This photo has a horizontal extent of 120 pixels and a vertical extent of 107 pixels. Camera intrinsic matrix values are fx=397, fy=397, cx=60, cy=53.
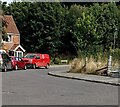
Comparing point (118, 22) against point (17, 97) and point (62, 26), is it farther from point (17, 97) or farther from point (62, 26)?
point (17, 97)

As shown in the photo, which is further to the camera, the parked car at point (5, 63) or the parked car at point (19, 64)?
the parked car at point (19, 64)

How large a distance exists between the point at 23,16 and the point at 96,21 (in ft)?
42.8

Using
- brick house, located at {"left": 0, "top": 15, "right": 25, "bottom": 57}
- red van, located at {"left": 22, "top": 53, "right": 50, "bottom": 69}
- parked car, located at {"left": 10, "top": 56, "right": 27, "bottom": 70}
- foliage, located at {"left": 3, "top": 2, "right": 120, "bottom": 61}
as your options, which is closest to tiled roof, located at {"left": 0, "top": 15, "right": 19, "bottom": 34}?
brick house, located at {"left": 0, "top": 15, "right": 25, "bottom": 57}

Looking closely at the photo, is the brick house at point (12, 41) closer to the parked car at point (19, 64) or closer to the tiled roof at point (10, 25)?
the tiled roof at point (10, 25)

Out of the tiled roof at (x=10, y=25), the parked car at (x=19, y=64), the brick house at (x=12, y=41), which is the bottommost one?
the parked car at (x=19, y=64)

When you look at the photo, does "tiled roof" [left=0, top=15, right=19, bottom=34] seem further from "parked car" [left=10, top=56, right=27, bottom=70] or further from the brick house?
"parked car" [left=10, top=56, right=27, bottom=70]

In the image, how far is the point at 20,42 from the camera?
70188 mm

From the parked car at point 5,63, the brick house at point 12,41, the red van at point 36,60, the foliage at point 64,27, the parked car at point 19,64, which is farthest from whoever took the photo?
the foliage at point 64,27

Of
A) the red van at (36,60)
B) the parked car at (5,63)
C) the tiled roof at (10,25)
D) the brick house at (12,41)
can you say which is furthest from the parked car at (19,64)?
the tiled roof at (10,25)

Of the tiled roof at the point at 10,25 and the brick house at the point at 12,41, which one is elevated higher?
the tiled roof at the point at 10,25

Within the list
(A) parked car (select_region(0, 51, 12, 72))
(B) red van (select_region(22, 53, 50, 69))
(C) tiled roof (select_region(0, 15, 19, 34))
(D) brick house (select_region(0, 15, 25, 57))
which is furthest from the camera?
(C) tiled roof (select_region(0, 15, 19, 34))

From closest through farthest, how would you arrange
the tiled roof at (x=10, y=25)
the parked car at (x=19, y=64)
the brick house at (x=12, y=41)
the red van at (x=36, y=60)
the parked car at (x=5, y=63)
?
the parked car at (x=5, y=63), the parked car at (x=19, y=64), the red van at (x=36, y=60), the brick house at (x=12, y=41), the tiled roof at (x=10, y=25)

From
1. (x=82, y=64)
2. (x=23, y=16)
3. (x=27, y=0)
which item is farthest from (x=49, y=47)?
(x=82, y=64)

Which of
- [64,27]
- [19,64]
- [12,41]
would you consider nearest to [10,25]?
[12,41]
